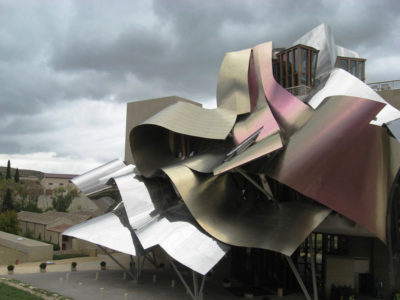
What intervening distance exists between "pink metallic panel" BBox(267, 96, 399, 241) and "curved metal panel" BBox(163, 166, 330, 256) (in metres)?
1.46

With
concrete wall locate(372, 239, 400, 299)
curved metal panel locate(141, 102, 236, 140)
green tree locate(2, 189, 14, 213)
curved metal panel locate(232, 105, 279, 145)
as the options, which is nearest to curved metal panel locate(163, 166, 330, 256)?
curved metal panel locate(141, 102, 236, 140)

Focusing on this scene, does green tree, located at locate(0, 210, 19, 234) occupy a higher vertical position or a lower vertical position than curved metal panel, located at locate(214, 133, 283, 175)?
lower

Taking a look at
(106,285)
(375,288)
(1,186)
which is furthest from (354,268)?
(1,186)

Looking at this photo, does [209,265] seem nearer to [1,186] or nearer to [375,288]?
[375,288]

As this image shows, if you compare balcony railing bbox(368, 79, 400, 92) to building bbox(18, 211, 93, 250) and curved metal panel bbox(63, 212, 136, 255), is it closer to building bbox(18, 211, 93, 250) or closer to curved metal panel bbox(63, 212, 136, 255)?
curved metal panel bbox(63, 212, 136, 255)

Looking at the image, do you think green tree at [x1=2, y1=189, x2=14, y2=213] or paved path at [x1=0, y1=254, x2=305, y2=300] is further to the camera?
green tree at [x1=2, y1=189, x2=14, y2=213]

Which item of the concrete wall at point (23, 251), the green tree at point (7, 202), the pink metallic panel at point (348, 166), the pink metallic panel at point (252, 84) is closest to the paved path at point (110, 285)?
the concrete wall at point (23, 251)

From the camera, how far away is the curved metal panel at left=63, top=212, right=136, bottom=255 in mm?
19000

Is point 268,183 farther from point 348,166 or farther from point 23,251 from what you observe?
point 23,251

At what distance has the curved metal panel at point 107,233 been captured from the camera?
19.0 metres

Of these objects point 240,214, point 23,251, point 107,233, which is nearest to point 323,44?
point 240,214

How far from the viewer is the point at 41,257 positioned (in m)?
33.9

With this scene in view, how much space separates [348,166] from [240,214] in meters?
5.50

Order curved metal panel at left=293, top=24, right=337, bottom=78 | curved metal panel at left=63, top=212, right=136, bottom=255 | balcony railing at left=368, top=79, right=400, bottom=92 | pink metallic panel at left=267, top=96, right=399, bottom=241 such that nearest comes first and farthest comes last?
pink metallic panel at left=267, top=96, right=399, bottom=241
curved metal panel at left=63, top=212, right=136, bottom=255
balcony railing at left=368, top=79, right=400, bottom=92
curved metal panel at left=293, top=24, right=337, bottom=78
